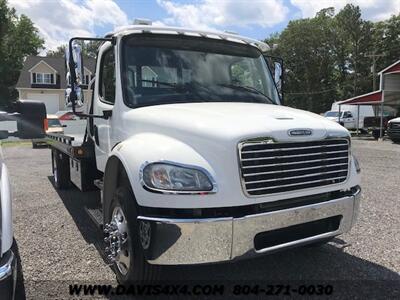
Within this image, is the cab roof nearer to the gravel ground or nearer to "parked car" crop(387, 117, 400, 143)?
the gravel ground

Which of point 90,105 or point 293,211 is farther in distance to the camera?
point 90,105

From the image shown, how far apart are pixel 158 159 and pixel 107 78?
1.98 m

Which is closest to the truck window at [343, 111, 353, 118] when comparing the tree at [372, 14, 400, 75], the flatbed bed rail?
the tree at [372, 14, 400, 75]

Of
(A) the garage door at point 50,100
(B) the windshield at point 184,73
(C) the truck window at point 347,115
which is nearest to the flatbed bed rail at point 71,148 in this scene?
(B) the windshield at point 184,73

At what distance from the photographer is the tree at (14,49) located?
55344mm

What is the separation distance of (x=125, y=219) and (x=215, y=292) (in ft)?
3.60

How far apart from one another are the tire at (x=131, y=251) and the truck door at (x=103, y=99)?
1.35 metres

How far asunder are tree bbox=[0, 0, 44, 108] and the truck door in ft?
159

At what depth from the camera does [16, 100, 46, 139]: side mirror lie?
3881mm

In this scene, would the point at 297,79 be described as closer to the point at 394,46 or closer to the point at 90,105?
→ the point at 394,46

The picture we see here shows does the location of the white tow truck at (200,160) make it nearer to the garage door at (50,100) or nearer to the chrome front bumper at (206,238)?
the chrome front bumper at (206,238)

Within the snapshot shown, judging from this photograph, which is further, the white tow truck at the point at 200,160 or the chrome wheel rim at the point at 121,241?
the chrome wheel rim at the point at 121,241

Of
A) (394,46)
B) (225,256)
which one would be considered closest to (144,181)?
(225,256)

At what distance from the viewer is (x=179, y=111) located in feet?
14.0
